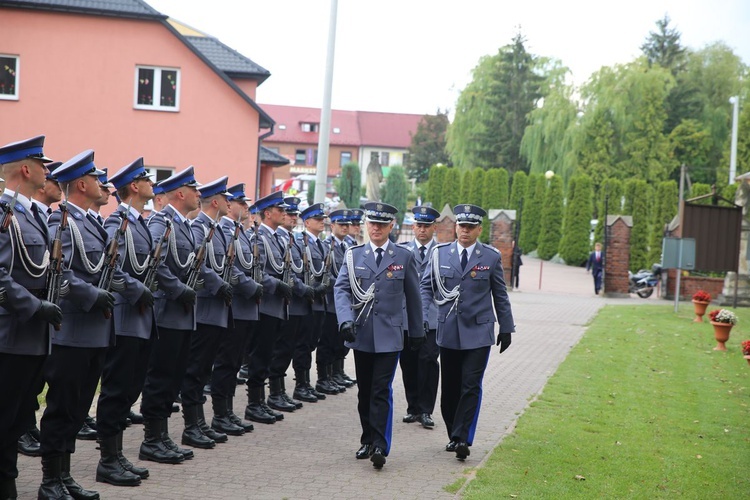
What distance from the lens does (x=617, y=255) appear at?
Result: 1230 inches

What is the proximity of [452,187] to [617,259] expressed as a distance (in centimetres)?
2295

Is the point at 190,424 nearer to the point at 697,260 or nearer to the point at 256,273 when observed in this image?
the point at 256,273

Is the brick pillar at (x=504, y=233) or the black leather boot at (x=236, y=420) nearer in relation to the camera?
A: the black leather boot at (x=236, y=420)

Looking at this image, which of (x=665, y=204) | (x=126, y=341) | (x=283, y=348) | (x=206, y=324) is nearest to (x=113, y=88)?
(x=283, y=348)

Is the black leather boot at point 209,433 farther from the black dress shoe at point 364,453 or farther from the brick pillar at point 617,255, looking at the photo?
the brick pillar at point 617,255

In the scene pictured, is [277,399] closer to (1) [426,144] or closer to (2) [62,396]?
(2) [62,396]

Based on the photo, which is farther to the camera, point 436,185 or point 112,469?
point 436,185

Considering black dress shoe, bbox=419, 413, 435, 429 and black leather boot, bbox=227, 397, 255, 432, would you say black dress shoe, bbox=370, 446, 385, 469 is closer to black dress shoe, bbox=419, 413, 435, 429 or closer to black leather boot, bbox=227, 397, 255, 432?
black leather boot, bbox=227, 397, 255, 432

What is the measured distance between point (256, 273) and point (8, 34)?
23.3m

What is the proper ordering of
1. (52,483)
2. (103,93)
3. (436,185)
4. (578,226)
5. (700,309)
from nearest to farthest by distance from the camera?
(52,483)
(700,309)
(103,93)
(578,226)
(436,185)

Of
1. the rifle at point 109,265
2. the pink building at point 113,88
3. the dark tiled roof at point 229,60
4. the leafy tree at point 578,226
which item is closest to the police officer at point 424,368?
the rifle at point 109,265

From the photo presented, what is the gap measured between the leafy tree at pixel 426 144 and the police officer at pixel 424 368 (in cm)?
8849

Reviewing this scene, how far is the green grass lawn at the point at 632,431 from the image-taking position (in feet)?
24.6

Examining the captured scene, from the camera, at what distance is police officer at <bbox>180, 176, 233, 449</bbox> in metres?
8.31
